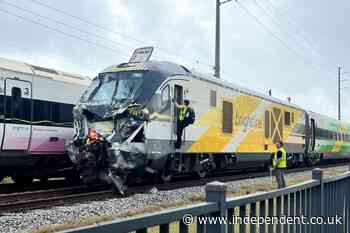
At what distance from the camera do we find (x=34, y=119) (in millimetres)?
14125

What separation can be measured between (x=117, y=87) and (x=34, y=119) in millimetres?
2724

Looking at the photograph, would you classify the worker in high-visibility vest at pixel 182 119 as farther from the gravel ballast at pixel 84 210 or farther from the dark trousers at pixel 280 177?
the dark trousers at pixel 280 177

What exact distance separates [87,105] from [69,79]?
10.8 feet

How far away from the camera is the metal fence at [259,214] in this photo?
264cm

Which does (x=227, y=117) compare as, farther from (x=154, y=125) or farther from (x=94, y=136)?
(x=94, y=136)

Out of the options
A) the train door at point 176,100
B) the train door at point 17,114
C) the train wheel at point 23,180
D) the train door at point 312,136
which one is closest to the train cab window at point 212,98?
the train door at point 176,100

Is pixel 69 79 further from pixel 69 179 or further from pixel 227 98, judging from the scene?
pixel 227 98

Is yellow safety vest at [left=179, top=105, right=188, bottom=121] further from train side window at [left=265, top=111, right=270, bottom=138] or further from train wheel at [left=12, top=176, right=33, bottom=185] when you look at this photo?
train side window at [left=265, top=111, right=270, bottom=138]

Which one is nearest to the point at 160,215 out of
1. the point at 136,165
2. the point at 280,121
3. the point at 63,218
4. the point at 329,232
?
the point at 329,232

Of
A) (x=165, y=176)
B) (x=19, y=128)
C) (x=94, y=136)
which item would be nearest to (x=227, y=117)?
(x=165, y=176)

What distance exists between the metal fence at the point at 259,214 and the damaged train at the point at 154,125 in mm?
6542

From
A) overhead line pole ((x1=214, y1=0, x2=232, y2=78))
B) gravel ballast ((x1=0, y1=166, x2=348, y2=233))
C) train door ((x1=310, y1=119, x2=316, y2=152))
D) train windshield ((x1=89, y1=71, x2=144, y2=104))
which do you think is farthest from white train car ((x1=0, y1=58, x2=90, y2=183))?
train door ((x1=310, y1=119, x2=316, y2=152))

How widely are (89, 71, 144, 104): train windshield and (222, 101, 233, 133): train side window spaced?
4.71 m

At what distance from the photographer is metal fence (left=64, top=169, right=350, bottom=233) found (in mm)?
2637
